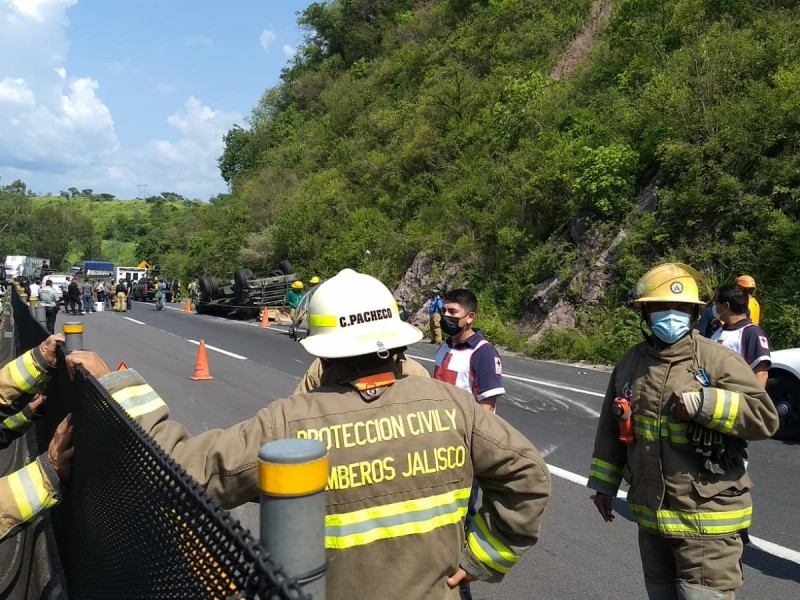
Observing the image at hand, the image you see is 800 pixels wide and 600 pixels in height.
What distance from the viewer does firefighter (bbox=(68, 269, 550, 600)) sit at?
71.7 inches

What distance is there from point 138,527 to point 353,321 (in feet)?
2.86

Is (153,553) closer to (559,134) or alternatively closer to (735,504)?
(735,504)

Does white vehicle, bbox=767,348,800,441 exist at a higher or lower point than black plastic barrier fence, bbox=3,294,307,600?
lower

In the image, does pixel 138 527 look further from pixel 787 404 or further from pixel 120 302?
pixel 120 302

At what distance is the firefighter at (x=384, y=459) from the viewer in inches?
71.7

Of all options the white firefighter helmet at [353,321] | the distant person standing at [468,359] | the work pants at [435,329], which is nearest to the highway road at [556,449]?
the work pants at [435,329]

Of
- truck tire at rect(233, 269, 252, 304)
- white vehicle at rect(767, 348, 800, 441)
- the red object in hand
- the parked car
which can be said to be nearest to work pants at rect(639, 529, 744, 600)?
the red object in hand

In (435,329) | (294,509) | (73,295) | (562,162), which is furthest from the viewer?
(73,295)

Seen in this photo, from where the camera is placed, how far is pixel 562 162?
17797 millimetres

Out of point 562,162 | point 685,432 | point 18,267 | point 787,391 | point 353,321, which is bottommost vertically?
point 787,391

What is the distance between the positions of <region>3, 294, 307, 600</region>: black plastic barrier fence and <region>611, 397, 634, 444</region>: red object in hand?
1.94 m

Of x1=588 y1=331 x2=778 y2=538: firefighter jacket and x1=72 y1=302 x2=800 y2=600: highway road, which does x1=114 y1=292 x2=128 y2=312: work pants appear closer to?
x1=72 y1=302 x2=800 y2=600: highway road

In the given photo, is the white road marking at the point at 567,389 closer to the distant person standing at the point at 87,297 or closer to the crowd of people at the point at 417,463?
the crowd of people at the point at 417,463

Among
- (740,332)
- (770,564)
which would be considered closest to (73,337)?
(770,564)
